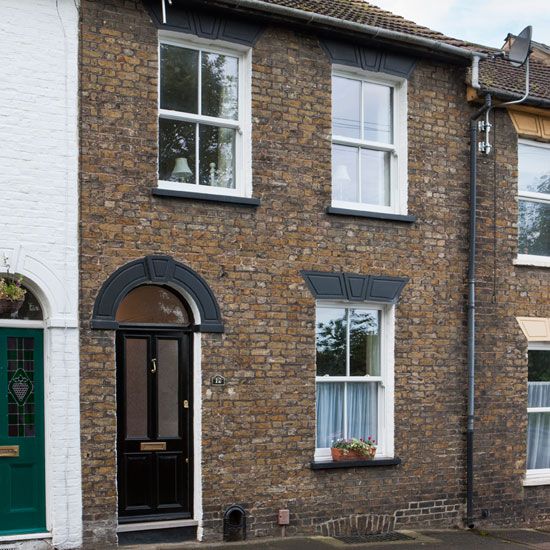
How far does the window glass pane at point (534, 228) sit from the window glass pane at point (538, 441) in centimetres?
237

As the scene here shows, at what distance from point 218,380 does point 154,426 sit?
87 centimetres

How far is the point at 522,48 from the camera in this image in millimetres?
12203

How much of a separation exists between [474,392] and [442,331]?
0.95m

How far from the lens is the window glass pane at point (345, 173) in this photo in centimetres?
1128

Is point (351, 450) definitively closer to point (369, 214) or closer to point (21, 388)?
point (369, 214)

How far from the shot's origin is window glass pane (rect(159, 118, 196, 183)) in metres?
10.1

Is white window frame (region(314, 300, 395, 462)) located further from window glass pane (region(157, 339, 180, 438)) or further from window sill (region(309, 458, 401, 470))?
window glass pane (region(157, 339, 180, 438))

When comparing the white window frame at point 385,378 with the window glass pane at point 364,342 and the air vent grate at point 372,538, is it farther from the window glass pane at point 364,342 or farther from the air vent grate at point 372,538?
the air vent grate at point 372,538

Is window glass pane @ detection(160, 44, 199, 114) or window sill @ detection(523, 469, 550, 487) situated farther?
window sill @ detection(523, 469, 550, 487)

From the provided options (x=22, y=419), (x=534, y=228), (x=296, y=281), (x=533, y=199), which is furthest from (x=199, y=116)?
(x=534, y=228)

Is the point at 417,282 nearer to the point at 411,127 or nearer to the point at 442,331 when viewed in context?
the point at 442,331

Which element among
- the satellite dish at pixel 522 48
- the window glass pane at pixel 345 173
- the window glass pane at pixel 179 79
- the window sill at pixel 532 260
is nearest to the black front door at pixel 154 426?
the window glass pane at pixel 179 79

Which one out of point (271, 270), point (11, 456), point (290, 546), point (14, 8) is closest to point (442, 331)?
point (271, 270)

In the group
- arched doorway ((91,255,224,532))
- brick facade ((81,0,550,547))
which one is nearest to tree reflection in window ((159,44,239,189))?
brick facade ((81,0,550,547))
